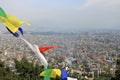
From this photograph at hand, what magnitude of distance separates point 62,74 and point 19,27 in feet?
5.93

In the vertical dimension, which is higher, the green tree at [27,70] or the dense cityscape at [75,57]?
the green tree at [27,70]

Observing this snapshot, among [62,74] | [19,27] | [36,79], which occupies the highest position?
[19,27]

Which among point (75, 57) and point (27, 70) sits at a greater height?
point (27, 70)

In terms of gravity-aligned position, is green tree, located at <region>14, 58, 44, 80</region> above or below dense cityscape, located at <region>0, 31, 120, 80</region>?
above

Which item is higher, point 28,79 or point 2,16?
point 2,16

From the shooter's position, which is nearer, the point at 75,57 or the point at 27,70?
the point at 27,70

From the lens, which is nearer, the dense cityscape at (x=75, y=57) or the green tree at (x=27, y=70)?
the green tree at (x=27, y=70)

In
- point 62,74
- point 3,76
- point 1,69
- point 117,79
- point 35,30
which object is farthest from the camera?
point 35,30

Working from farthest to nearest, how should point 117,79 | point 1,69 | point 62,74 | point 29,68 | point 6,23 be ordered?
1. point 29,68
2. point 1,69
3. point 117,79
4. point 62,74
5. point 6,23

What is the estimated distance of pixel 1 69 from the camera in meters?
19.7

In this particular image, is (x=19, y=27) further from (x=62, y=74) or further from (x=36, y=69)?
(x=36, y=69)

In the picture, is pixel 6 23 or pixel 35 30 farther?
pixel 35 30

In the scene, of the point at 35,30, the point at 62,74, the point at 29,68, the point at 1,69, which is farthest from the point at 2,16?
the point at 35,30

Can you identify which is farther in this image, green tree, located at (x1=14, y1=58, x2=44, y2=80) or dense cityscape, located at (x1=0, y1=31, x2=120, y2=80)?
dense cityscape, located at (x1=0, y1=31, x2=120, y2=80)
